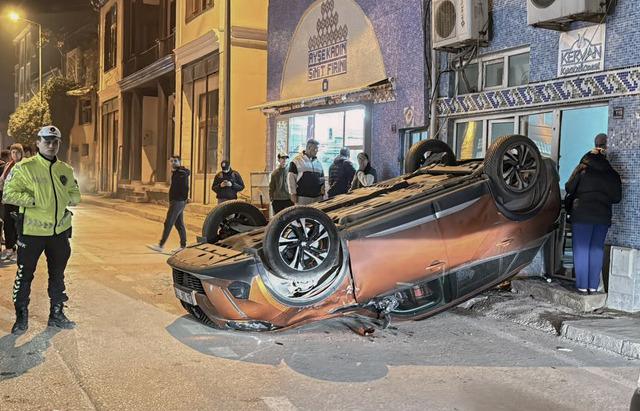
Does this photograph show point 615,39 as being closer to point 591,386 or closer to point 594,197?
point 594,197

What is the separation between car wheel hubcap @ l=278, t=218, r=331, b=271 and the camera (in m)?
5.82

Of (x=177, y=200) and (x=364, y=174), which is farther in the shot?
(x=177, y=200)

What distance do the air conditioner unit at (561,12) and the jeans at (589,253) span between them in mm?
2589

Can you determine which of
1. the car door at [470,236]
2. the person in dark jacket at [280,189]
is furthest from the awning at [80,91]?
the car door at [470,236]

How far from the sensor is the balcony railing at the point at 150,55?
26297 mm

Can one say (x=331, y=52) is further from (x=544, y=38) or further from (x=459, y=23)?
(x=544, y=38)

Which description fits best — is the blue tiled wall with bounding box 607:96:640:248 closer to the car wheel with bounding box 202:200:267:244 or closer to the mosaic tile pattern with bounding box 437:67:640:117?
the mosaic tile pattern with bounding box 437:67:640:117

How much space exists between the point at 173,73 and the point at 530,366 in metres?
22.9

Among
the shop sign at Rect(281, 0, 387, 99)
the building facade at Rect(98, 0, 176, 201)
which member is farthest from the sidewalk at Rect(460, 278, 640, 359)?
the building facade at Rect(98, 0, 176, 201)

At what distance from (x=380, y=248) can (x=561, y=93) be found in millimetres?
4128

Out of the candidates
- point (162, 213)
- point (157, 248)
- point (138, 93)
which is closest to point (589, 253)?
point (157, 248)

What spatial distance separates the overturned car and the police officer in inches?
45.2

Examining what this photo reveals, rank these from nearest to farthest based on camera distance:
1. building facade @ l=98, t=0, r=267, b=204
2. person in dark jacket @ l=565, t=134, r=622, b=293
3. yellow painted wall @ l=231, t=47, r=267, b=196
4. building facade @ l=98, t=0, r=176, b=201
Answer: person in dark jacket @ l=565, t=134, r=622, b=293, yellow painted wall @ l=231, t=47, r=267, b=196, building facade @ l=98, t=0, r=267, b=204, building facade @ l=98, t=0, r=176, b=201

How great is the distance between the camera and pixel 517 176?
23.3ft
